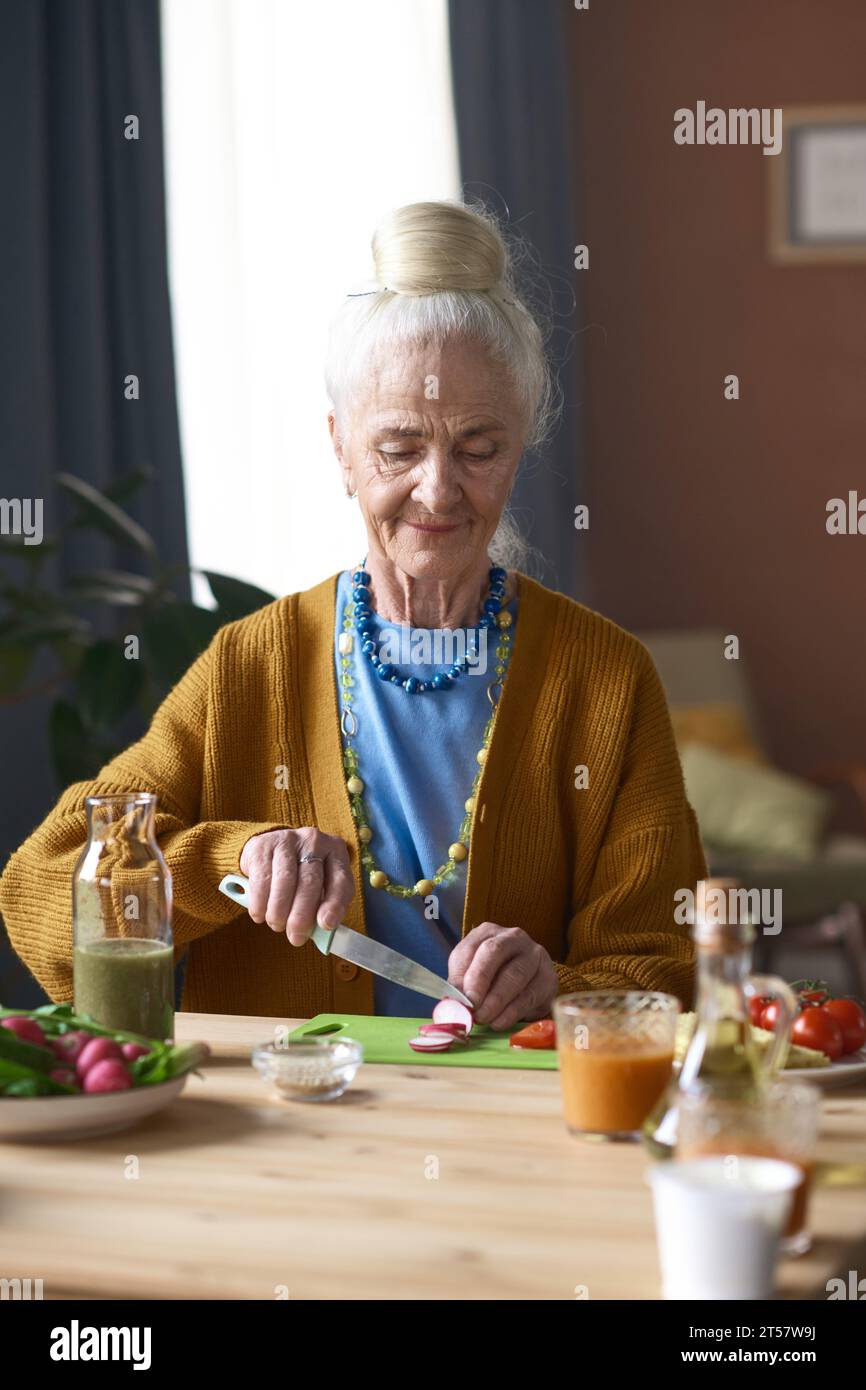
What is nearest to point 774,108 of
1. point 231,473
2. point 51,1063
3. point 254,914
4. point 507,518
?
point 231,473

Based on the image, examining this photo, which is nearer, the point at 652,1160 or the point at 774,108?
the point at 652,1160

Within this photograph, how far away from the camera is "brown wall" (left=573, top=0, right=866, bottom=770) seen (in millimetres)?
5301

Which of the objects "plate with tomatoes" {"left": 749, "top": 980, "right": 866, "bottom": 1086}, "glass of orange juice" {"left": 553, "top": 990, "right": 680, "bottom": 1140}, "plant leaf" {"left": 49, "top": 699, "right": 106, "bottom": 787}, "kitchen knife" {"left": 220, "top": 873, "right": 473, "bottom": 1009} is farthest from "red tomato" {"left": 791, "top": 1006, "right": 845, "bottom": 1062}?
"plant leaf" {"left": 49, "top": 699, "right": 106, "bottom": 787}

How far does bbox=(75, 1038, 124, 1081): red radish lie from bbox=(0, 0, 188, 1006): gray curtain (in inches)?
89.2

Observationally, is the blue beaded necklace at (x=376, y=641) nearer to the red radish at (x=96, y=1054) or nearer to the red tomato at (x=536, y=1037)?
the red tomato at (x=536, y=1037)

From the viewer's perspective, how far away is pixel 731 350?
17.7 feet

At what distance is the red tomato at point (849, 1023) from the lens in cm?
137

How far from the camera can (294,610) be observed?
1963mm

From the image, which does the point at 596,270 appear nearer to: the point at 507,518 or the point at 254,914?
the point at 507,518

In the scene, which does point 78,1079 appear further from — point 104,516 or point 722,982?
point 104,516

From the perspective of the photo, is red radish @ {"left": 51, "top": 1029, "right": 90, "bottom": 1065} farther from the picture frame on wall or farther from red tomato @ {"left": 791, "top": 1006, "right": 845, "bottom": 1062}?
the picture frame on wall

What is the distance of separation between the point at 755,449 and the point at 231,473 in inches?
81.4

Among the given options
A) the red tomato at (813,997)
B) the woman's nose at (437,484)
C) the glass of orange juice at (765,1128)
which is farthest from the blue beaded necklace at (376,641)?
the glass of orange juice at (765,1128)
